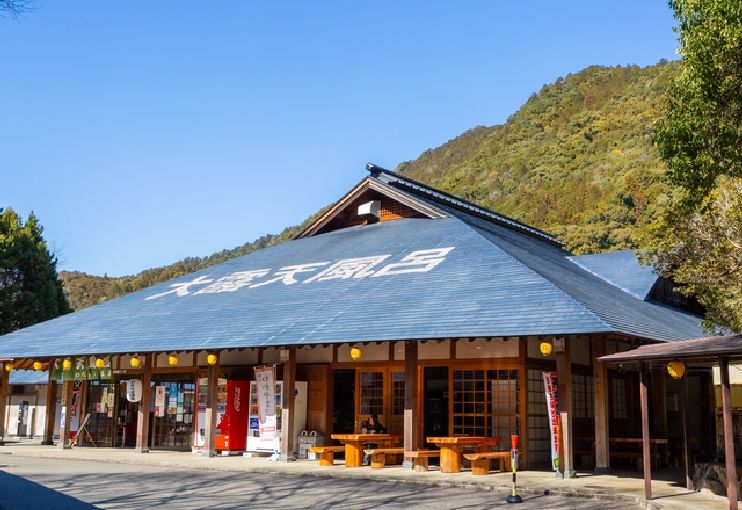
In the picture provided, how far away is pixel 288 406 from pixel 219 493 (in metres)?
5.01

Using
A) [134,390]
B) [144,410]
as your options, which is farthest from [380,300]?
[134,390]

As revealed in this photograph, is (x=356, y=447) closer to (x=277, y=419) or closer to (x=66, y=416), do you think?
(x=277, y=419)

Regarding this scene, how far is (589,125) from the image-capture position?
243 ft

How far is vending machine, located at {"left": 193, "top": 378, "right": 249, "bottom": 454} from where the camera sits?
17375 mm

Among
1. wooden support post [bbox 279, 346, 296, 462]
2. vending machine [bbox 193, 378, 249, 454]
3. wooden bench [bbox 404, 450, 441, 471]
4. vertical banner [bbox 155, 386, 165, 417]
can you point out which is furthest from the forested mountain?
wooden bench [bbox 404, 450, 441, 471]

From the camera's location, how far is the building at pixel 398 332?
13773 mm

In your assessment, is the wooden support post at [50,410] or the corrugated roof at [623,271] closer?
the corrugated roof at [623,271]

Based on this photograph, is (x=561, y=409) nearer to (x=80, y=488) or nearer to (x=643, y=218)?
(x=80, y=488)

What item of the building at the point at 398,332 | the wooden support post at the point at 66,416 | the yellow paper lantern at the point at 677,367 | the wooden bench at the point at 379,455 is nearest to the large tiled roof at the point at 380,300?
the building at the point at 398,332

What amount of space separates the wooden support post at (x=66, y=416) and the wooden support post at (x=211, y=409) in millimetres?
4866

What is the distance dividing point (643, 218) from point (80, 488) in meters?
45.0

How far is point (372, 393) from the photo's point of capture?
16.7 metres

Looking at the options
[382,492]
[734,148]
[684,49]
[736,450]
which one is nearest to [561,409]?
[736,450]

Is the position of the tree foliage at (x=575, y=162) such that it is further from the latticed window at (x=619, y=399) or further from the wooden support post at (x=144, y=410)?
the wooden support post at (x=144, y=410)
